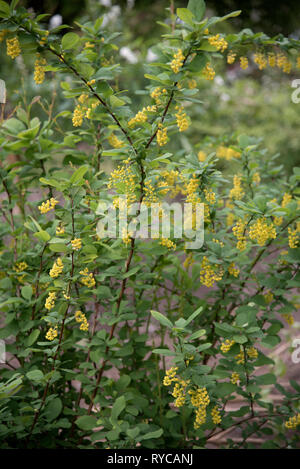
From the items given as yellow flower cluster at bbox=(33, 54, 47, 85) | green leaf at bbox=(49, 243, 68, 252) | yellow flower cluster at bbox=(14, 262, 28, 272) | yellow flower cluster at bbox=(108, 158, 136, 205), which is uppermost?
yellow flower cluster at bbox=(33, 54, 47, 85)

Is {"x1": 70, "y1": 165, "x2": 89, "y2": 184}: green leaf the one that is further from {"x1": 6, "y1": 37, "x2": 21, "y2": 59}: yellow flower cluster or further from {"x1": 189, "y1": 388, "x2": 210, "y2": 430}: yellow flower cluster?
{"x1": 189, "y1": 388, "x2": 210, "y2": 430}: yellow flower cluster

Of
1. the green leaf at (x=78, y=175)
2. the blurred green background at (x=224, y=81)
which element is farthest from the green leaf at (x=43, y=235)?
the blurred green background at (x=224, y=81)

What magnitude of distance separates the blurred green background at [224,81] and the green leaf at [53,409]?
6.82ft

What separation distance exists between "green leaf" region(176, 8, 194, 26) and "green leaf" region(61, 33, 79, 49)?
168 mm

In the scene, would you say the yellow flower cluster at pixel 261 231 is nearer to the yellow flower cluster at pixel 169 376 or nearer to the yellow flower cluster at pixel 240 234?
the yellow flower cluster at pixel 240 234

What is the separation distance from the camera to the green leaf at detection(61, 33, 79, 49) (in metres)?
0.70

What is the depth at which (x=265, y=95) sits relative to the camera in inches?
138

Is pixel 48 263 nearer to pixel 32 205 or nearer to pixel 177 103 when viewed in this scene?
pixel 32 205

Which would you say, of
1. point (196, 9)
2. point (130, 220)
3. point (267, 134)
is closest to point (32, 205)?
point (130, 220)

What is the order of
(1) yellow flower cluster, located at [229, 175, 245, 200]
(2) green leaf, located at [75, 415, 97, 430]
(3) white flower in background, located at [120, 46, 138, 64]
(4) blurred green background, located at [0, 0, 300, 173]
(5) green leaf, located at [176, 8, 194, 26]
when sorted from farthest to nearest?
1. (4) blurred green background, located at [0, 0, 300, 173]
2. (3) white flower in background, located at [120, 46, 138, 64]
3. (1) yellow flower cluster, located at [229, 175, 245, 200]
4. (2) green leaf, located at [75, 415, 97, 430]
5. (5) green leaf, located at [176, 8, 194, 26]

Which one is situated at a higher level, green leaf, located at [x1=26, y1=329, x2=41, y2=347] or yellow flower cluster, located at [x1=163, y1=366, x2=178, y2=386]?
yellow flower cluster, located at [x1=163, y1=366, x2=178, y2=386]

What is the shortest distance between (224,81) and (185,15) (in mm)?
2840

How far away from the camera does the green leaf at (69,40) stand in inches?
27.6

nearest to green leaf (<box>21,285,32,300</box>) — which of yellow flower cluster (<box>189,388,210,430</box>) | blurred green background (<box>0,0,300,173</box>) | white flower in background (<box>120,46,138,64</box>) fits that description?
yellow flower cluster (<box>189,388,210,430</box>)
